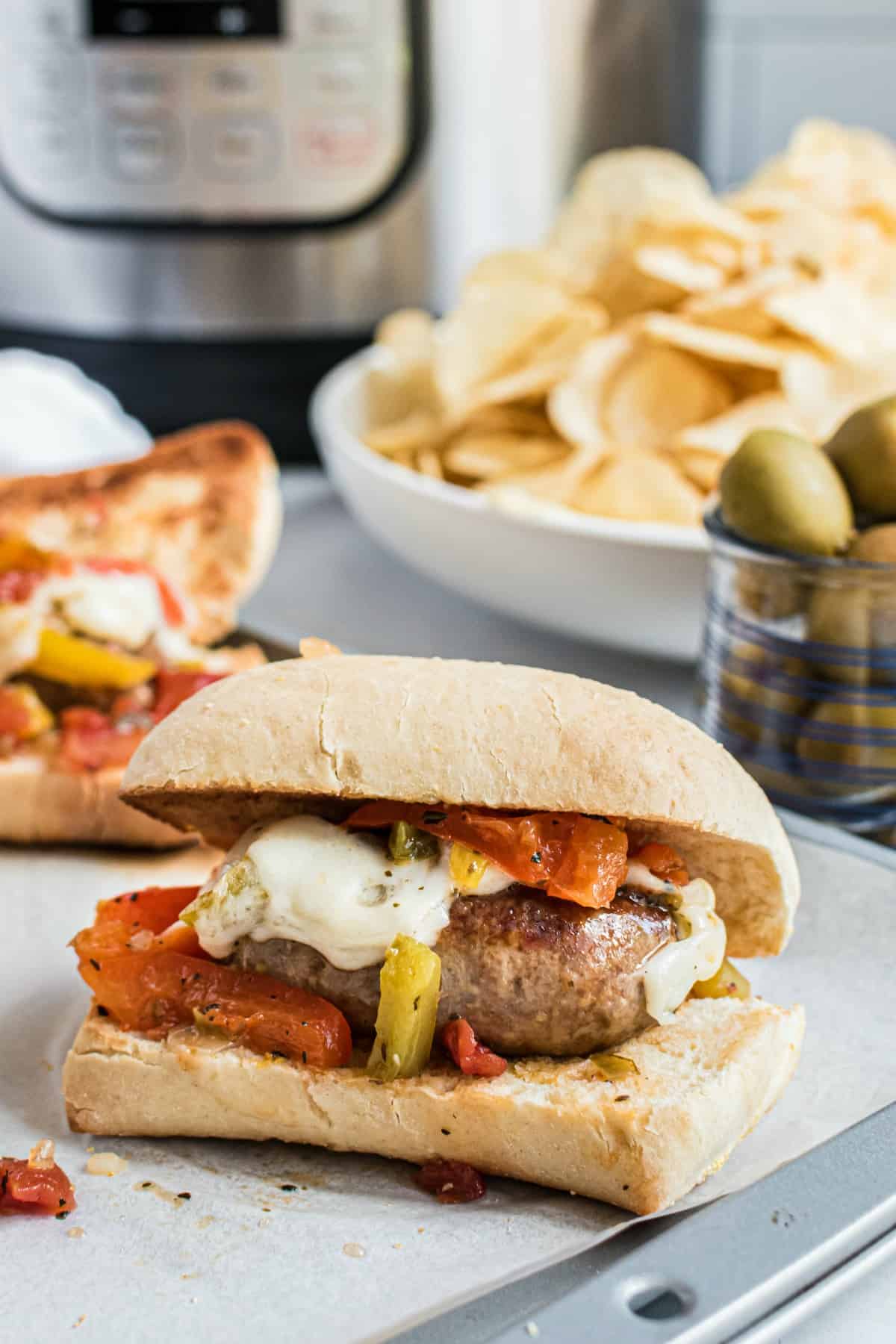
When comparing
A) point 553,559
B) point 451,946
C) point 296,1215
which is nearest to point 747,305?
point 553,559

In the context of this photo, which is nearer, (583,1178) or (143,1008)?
(583,1178)

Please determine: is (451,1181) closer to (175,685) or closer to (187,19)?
(175,685)

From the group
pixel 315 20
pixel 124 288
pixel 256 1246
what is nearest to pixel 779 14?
pixel 315 20

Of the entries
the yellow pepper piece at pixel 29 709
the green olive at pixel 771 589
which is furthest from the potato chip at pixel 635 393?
the yellow pepper piece at pixel 29 709

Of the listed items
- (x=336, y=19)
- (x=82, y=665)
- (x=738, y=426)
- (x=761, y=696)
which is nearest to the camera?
(x=761, y=696)

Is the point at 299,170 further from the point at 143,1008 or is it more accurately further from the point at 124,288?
the point at 143,1008

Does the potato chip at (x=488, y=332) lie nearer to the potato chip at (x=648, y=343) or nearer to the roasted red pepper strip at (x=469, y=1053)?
the potato chip at (x=648, y=343)
